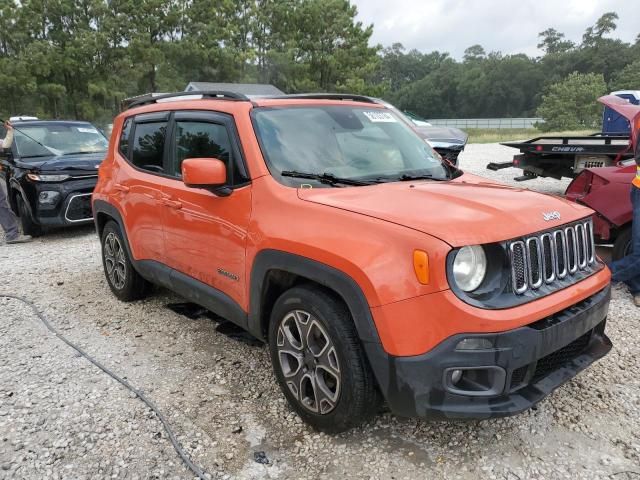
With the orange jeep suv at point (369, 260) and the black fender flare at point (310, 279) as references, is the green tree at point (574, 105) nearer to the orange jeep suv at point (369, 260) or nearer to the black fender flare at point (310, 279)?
the orange jeep suv at point (369, 260)

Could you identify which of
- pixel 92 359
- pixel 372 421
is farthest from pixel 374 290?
pixel 92 359

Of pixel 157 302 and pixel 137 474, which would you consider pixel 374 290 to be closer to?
pixel 137 474

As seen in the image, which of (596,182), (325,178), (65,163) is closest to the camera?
(325,178)

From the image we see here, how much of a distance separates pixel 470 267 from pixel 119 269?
3.70 meters

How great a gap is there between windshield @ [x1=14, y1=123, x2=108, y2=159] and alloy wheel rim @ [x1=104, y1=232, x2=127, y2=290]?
4.26m

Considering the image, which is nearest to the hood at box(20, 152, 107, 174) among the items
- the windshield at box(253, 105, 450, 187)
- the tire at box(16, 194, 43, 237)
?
the tire at box(16, 194, 43, 237)

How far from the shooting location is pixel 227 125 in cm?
336

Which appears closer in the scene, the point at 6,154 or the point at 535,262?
the point at 535,262

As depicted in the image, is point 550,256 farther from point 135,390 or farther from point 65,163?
point 65,163

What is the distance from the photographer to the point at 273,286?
3.03 meters

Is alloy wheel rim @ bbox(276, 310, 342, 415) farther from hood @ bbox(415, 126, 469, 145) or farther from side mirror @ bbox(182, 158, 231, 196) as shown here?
hood @ bbox(415, 126, 469, 145)

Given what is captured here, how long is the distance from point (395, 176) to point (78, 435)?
242 centimetres

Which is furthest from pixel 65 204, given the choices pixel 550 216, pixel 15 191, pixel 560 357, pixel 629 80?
pixel 629 80

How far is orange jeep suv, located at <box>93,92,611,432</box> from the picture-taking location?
228 centimetres
